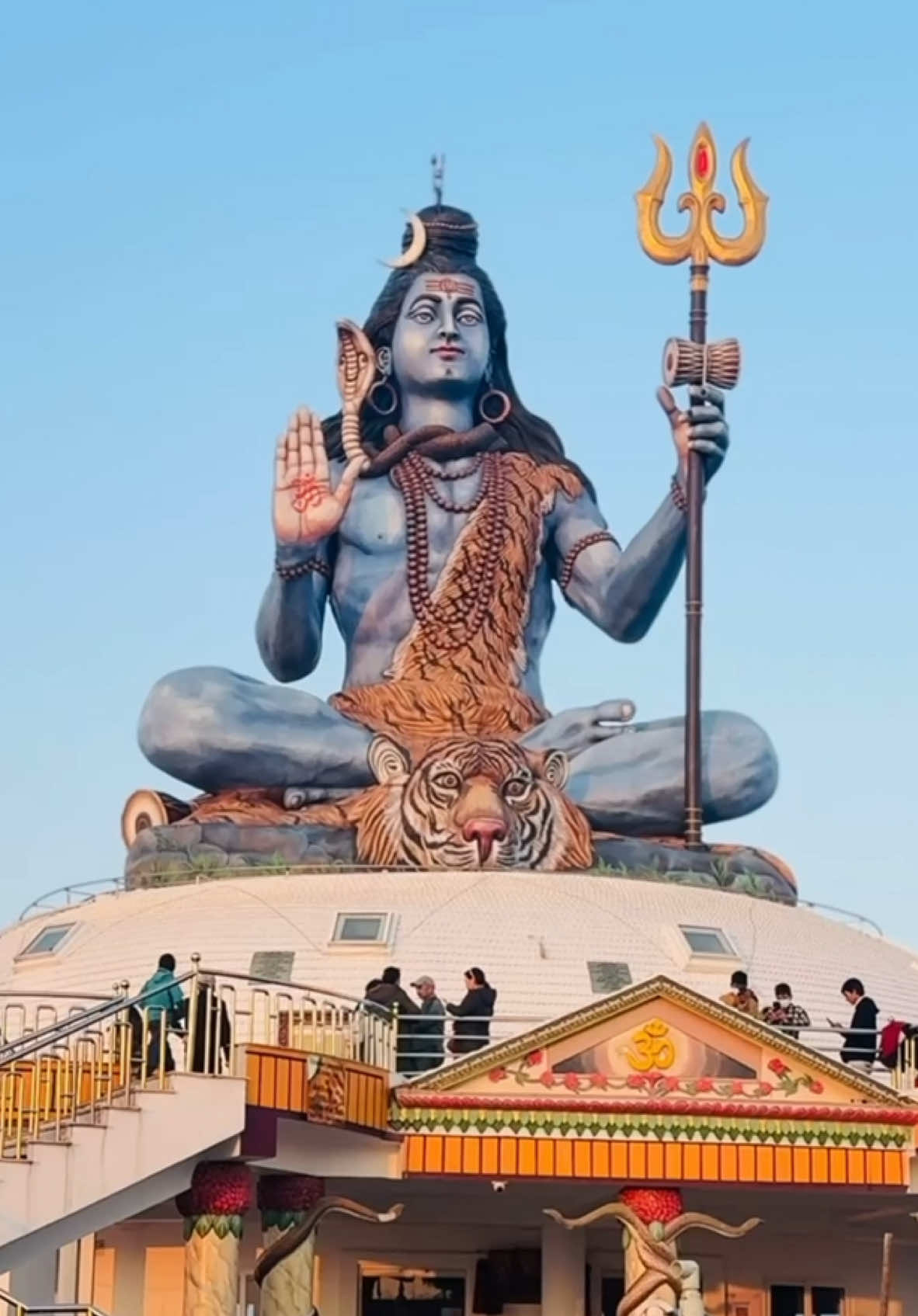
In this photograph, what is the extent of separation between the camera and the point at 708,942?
34188 mm

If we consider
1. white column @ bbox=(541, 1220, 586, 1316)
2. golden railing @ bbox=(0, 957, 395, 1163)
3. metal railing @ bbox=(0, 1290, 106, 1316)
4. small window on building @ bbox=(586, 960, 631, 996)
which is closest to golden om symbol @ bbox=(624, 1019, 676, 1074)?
golden railing @ bbox=(0, 957, 395, 1163)

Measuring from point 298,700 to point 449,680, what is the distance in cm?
206

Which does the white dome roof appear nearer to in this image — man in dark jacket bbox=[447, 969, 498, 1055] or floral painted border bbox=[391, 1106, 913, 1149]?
man in dark jacket bbox=[447, 969, 498, 1055]

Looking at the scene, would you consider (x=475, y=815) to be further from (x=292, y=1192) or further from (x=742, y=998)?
(x=292, y=1192)

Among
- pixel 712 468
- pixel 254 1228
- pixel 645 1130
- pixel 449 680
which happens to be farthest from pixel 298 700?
pixel 645 1130

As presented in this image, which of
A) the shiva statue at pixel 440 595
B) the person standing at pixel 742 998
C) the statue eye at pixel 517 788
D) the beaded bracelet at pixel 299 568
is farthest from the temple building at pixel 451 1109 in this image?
the beaded bracelet at pixel 299 568

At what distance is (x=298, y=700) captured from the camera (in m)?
39.4

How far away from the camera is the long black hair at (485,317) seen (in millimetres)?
41938

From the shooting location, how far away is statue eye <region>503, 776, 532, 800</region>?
36.9m

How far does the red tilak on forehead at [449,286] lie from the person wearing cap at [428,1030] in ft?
51.9

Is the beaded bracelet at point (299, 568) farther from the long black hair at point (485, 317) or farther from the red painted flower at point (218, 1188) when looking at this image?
the red painted flower at point (218, 1188)

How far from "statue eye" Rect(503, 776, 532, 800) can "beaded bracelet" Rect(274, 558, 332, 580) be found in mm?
5622

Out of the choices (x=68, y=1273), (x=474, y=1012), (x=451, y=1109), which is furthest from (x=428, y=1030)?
(x=68, y=1273)

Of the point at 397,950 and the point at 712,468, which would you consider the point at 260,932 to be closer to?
the point at 397,950
